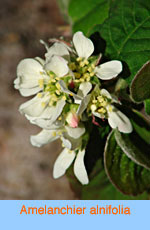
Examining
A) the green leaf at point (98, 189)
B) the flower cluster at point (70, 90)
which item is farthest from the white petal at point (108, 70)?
the green leaf at point (98, 189)

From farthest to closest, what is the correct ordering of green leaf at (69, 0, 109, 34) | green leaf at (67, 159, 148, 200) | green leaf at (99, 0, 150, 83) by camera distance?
green leaf at (67, 159, 148, 200)
green leaf at (69, 0, 109, 34)
green leaf at (99, 0, 150, 83)

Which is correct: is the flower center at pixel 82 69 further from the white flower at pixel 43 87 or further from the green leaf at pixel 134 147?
→ the green leaf at pixel 134 147

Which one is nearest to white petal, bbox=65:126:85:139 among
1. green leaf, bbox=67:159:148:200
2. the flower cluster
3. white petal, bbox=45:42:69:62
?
the flower cluster

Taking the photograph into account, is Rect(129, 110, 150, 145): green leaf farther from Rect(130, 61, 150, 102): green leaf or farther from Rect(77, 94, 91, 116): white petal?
Rect(77, 94, 91, 116): white petal

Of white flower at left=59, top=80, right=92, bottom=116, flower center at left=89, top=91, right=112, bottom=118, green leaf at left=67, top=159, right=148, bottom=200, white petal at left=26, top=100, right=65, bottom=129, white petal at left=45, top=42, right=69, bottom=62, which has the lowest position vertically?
green leaf at left=67, top=159, right=148, bottom=200

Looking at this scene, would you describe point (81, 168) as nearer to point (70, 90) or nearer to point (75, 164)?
point (75, 164)

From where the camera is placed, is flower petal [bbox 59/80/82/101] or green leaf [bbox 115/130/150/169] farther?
green leaf [bbox 115/130/150/169]

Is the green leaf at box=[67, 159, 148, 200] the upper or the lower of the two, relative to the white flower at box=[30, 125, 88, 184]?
lower
